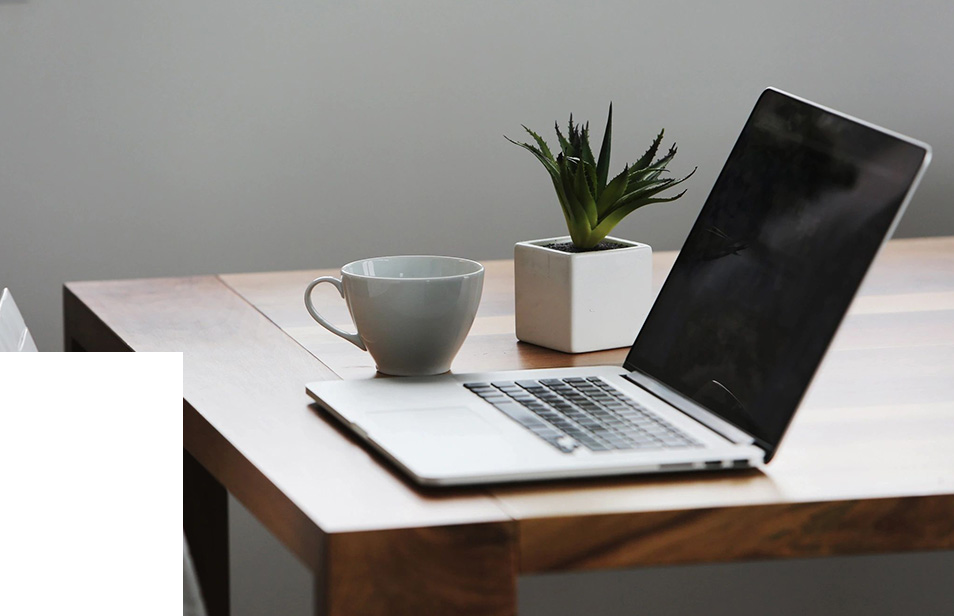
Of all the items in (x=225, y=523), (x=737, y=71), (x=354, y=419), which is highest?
(x=737, y=71)

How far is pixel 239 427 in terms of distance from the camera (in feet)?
2.56

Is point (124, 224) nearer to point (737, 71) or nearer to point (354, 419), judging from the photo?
point (737, 71)

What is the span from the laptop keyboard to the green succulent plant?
199 millimetres

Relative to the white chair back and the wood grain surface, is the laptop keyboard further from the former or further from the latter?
the white chair back

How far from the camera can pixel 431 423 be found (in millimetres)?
746

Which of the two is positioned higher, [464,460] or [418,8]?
[418,8]

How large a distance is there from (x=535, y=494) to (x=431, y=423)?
0.41ft

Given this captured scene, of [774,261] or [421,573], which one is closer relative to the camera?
[421,573]

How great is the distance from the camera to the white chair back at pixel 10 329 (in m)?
0.79

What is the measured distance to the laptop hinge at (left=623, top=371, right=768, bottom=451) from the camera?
721mm

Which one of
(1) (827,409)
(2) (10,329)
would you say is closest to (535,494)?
(1) (827,409)

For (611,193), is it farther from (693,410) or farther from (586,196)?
(693,410)

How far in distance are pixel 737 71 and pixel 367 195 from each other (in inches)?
31.6

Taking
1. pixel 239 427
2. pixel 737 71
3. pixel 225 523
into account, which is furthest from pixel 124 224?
pixel 239 427
